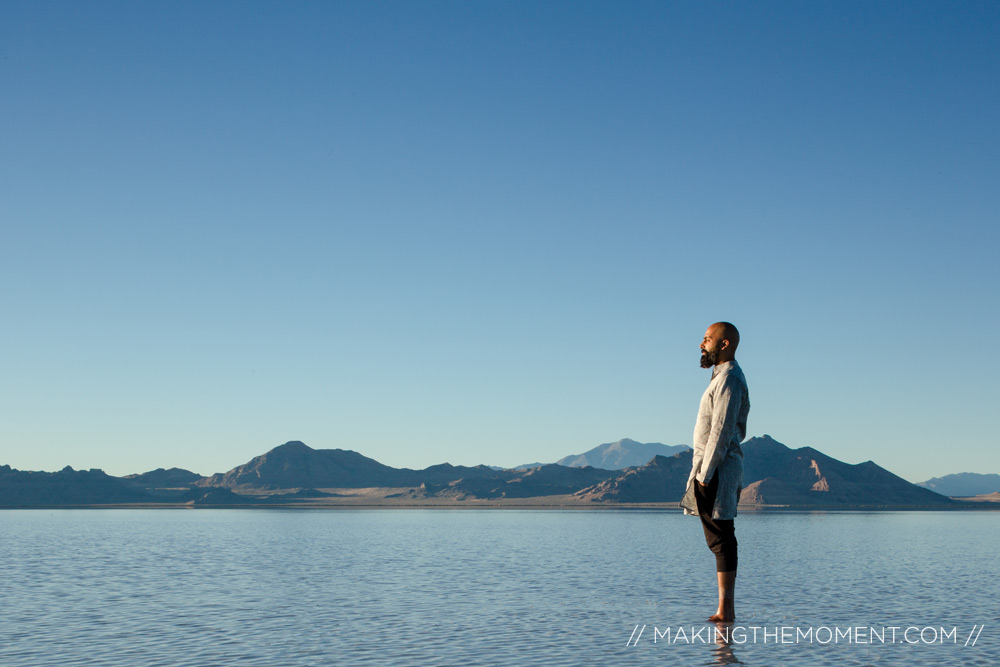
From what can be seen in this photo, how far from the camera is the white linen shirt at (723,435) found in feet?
36.9

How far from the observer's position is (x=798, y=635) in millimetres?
13750

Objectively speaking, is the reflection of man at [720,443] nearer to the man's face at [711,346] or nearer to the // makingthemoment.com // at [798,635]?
the man's face at [711,346]

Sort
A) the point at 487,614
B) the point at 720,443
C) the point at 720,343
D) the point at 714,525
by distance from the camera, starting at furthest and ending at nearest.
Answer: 1. the point at 487,614
2. the point at 720,343
3. the point at 714,525
4. the point at 720,443

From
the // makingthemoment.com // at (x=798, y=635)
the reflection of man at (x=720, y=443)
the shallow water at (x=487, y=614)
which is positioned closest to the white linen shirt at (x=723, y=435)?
the reflection of man at (x=720, y=443)

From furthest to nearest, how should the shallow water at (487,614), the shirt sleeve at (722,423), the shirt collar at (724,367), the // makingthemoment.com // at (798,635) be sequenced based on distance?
the // makingthemoment.com // at (798,635) < the shallow water at (487,614) < the shirt collar at (724,367) < the shirt sleeve at (722,423)

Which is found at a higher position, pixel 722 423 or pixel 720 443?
pixel 722 423

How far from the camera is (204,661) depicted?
1262cm

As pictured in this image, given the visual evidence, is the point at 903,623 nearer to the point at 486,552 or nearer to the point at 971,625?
the point at 971,625

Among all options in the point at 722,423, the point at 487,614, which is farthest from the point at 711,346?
the point at 487,614

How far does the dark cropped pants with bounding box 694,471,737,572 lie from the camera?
37.9ft

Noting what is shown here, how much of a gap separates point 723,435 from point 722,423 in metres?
0.15

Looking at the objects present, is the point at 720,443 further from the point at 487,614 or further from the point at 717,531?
the point at 487,614

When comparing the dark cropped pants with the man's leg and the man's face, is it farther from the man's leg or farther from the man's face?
the man's face

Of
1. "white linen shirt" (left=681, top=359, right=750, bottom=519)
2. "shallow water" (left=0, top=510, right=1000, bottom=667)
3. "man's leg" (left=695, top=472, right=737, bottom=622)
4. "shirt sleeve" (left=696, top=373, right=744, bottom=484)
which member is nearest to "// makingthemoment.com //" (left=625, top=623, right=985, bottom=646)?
"shallow water" (left=0, top=510, right=1000, bottom=667)
